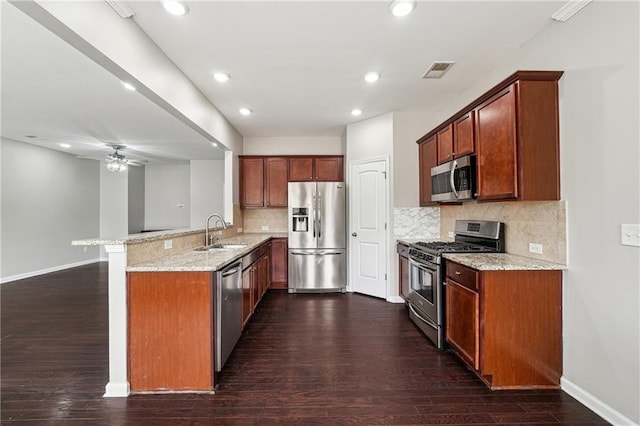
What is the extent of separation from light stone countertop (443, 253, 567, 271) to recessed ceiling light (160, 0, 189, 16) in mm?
2778

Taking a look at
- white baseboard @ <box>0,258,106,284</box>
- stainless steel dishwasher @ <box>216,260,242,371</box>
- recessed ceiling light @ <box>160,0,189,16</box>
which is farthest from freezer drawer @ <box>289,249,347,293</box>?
white baseboard @ <box>0,258,106,284</box>

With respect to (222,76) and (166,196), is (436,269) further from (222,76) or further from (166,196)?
(166,196)

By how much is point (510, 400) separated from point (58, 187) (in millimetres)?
8334

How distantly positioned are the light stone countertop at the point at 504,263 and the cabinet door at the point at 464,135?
970 mm

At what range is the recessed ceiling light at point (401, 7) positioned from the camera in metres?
1.97

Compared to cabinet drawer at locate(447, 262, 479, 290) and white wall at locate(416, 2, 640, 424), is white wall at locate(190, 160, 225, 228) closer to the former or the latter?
cabinet drawer at locate(447, 262, 479, 290)

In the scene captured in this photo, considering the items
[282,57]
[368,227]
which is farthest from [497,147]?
[368,227]

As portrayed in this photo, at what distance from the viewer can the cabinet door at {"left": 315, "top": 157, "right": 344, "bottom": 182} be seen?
5.24m

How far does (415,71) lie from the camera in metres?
3.02

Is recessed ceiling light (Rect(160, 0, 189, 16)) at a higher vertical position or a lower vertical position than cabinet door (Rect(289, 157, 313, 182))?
higher

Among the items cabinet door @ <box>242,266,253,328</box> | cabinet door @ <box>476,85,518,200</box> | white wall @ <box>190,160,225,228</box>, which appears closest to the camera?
cabinet door @ <box>476,85,518,200</box>

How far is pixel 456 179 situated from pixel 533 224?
757 mm

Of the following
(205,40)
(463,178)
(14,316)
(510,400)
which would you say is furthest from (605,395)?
(14,316)

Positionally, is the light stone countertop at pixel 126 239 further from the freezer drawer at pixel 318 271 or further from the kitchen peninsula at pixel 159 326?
the freezer drawer at pixel 318 271
